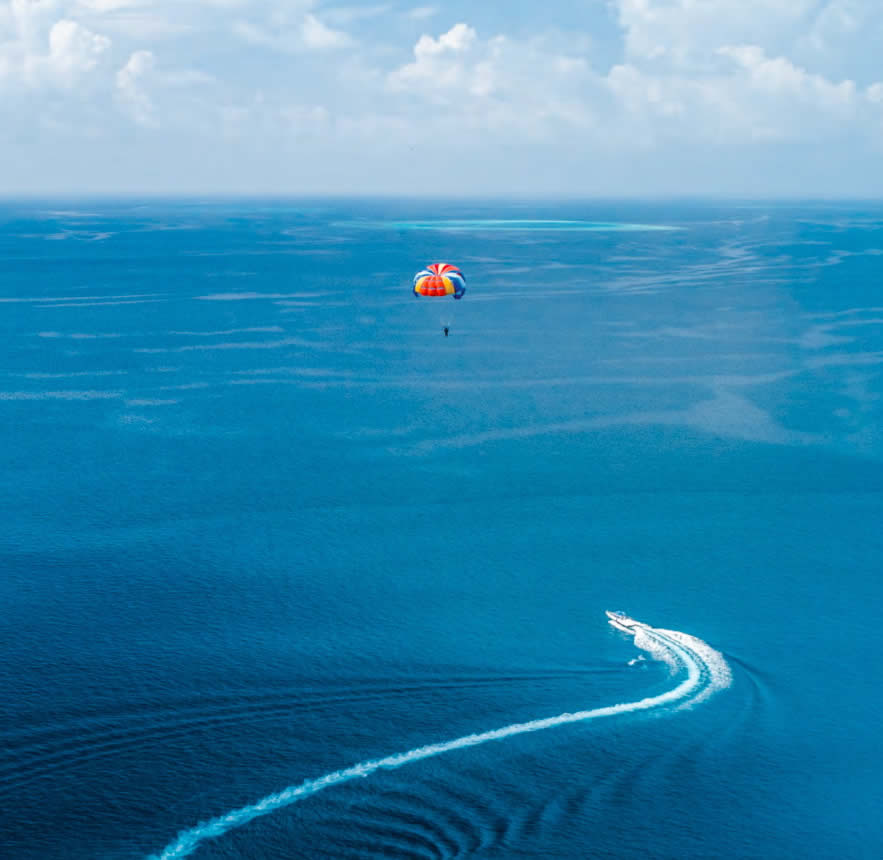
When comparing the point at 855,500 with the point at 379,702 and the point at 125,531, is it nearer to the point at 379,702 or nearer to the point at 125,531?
the point at 379,702

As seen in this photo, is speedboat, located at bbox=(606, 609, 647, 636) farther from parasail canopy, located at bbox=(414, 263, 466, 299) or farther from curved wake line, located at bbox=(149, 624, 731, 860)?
parasail canopy, located at bbox=(414, 263, 466, 299)

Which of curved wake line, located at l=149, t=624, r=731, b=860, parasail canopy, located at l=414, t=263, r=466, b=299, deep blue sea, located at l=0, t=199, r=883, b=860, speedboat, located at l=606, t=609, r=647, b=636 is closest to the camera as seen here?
curved wake line, located at l=149, t=624, r=731, b=860

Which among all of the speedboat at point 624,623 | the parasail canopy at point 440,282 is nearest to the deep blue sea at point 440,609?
the speedboat at point 624,623

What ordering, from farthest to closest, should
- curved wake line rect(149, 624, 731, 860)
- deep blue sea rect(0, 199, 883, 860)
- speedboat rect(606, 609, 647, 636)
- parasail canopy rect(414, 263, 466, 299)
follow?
parasail canopy rect(414, 263, 466, 299)
speedboat rect(606, 609, 647, 636)
deep blue sea rect(0, 199, 883, 860)
curved wake line rect(149, 624, 731, 860)

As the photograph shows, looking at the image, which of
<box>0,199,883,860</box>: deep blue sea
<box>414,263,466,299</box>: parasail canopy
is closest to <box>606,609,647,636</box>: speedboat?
<box>0,199,883,860</box>: deep blue sea

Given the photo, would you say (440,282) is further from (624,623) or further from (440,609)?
(624,623)

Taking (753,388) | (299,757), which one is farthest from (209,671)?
(753,388)
